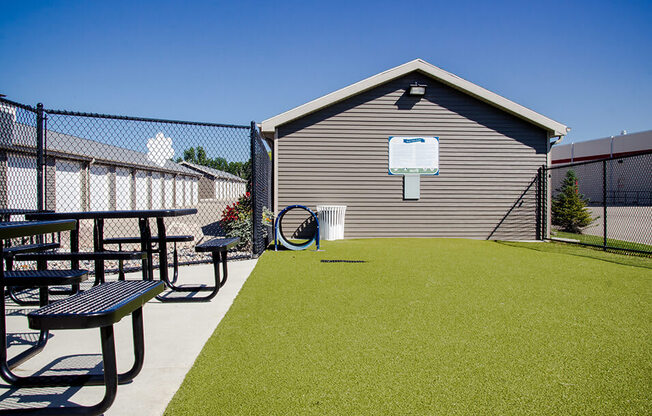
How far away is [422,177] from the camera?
10820 millimetres

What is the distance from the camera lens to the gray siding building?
10508 millimetres

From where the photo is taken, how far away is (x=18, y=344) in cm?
314

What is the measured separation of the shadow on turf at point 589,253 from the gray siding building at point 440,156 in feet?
4.15

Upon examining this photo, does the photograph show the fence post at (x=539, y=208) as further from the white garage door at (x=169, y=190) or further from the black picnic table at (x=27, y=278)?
the white garage door at (x=169, y=190)

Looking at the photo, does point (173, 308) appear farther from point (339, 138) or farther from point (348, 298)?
point (339, 138)

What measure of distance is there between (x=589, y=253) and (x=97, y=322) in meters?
9.10

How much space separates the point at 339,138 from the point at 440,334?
25.8 feet

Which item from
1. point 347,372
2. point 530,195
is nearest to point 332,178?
point 530,195

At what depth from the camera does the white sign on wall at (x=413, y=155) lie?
1071 centimetres

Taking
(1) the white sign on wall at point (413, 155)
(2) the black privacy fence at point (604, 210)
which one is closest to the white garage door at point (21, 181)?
(1) the white sign on wall at point (413, 155)

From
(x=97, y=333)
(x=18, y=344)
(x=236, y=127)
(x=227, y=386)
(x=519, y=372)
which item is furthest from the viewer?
(x=236, y=127)

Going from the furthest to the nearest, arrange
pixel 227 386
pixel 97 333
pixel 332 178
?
pixel 332 178
pixel 97 333
pixel 227 386

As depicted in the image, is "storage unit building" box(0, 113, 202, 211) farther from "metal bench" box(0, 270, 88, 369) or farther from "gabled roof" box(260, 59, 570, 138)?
"metal bench" box(0, 270, 88, 369)

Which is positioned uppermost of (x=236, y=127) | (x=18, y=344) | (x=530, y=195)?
(x=236, y=127)
